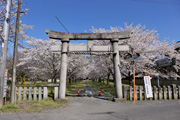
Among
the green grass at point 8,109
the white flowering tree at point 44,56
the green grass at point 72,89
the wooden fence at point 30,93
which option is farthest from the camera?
the white flowering tree at point 44,56

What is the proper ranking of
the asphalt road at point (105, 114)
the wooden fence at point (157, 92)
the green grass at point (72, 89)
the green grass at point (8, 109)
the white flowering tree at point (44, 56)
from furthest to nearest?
the white flowering tree at point (44, 56)
the green grass at point (72, 89)
the wooden fence at point (157, 92)
the green grass at point (8, 109)
the asphalt road at point (105, 114)

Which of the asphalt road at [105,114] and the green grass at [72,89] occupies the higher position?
the asphalt road at [105,114]

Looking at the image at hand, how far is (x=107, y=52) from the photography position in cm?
911

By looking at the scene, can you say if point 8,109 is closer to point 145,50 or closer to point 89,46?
point 89,46

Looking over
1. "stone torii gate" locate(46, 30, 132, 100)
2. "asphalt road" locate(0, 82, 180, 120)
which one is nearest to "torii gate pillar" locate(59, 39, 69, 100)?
"stone torii gate" locate(46, 30, 132, 100)

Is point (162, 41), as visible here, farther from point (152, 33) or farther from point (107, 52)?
point (107, 52)

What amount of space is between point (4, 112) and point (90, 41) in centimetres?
682

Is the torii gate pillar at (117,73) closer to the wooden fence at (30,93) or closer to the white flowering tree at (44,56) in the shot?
the wooden fence at (30,93)

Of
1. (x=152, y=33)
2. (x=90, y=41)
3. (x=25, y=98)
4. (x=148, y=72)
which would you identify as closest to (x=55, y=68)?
(x=25, y=98)

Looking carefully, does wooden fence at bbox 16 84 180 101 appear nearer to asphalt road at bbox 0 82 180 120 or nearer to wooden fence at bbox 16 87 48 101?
wooden fence at bbox 16 87 48 101

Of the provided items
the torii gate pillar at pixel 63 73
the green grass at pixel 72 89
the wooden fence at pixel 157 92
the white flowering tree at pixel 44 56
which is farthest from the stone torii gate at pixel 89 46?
the white flowering tree at pixel 44 56

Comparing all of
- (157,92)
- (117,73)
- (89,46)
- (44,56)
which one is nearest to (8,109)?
(89,46)

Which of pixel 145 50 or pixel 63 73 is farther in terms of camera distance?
pixel 145 50

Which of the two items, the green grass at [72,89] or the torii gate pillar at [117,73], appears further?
the green grass at [72,89]
